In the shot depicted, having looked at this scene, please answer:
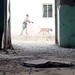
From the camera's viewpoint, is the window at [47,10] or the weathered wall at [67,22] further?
the window at [47,10]

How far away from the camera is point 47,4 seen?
20031 mm

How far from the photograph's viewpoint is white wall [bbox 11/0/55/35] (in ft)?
65.2

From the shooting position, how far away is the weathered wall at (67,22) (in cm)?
1091

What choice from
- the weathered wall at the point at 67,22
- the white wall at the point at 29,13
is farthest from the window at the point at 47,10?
the weathered wall at the point at 67,22

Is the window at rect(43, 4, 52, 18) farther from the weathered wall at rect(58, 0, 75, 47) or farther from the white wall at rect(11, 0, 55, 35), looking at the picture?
the weathered wall at rect(58, 0, 75, 47)

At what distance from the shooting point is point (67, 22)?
11.0 m

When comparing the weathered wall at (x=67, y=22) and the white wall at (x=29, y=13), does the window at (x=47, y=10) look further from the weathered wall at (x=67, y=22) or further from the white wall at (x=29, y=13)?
the weathered wall at (x=67, y=22)

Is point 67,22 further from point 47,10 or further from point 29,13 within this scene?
point 29,13

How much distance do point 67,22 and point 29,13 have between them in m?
9.27

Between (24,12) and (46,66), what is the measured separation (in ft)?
49.9

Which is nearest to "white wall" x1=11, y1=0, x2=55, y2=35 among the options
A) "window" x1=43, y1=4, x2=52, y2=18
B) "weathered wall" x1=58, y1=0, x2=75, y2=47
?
"window" x1=43, y1=4, x2=52, y2=18

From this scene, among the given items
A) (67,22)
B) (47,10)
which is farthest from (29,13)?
(67,22)

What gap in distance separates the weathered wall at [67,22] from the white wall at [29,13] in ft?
28.9

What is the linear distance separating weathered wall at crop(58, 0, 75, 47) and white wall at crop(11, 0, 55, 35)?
881 cm
